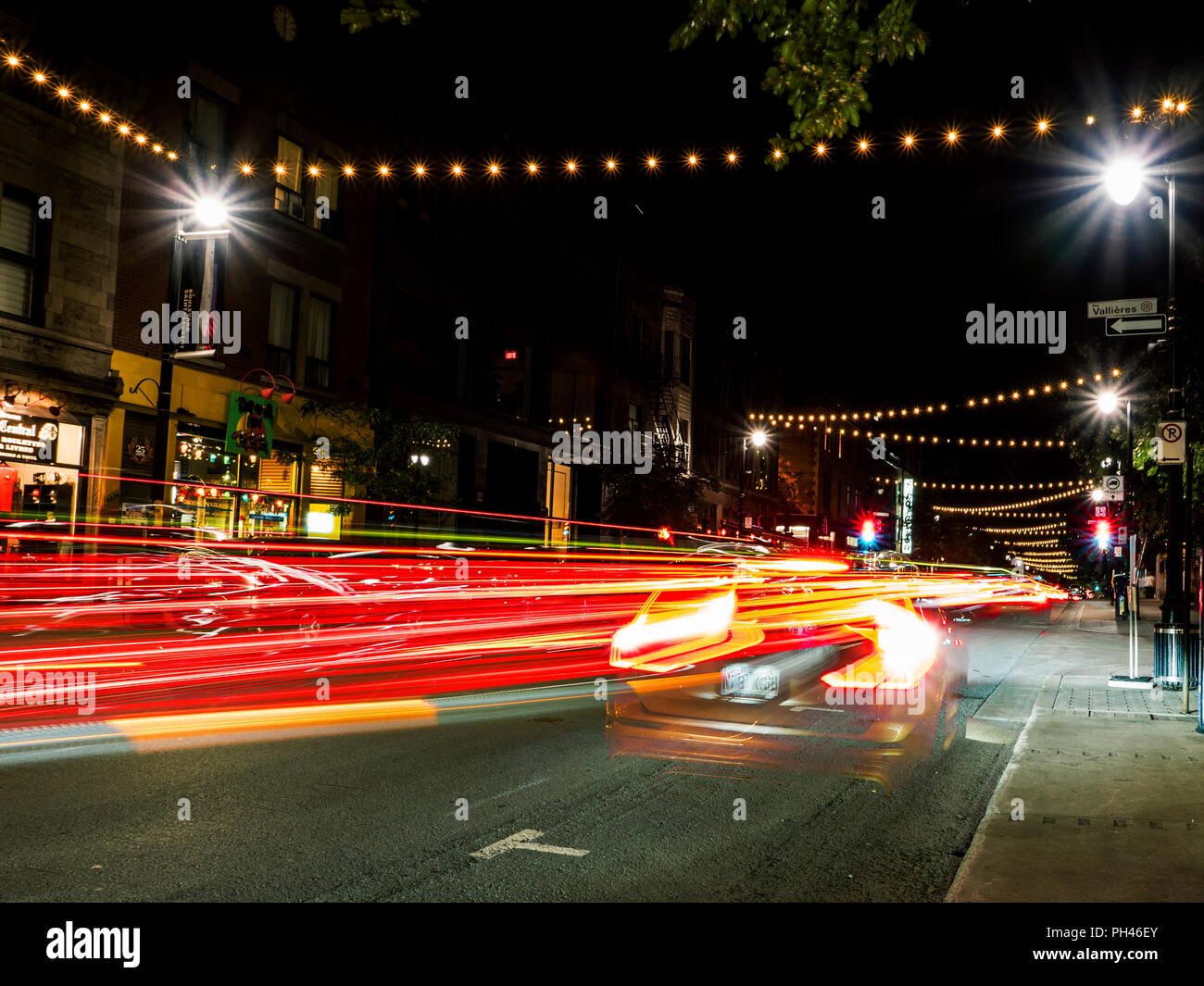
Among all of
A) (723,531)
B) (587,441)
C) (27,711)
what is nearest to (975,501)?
(723,531)

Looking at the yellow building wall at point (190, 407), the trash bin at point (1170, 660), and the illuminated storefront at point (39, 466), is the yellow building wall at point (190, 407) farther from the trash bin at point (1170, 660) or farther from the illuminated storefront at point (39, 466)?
the trash bin at point (1170, 660)

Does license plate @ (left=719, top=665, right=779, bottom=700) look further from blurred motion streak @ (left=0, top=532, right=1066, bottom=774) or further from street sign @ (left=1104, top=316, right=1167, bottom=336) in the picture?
street sign @ (left=1104, top=316, right=1167, bottom=336)

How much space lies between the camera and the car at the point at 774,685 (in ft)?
24.5

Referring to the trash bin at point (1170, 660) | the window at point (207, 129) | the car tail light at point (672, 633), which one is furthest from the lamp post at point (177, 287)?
the trash bin at point (1170, 660)

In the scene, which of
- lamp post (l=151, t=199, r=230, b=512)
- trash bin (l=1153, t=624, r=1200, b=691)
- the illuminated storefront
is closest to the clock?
lamp post (l=151, t=199, r=230, b=512)

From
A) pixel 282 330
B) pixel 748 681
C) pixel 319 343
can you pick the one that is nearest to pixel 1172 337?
pixel 748 681

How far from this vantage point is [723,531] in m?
45.8

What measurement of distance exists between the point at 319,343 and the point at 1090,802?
22.5 metres

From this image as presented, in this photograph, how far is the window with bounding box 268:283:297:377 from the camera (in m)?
23.9

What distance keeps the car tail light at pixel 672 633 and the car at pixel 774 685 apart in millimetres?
10

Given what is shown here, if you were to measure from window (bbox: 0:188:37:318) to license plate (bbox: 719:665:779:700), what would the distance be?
16.7 metres

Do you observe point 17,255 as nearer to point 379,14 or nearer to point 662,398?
point 379,14
